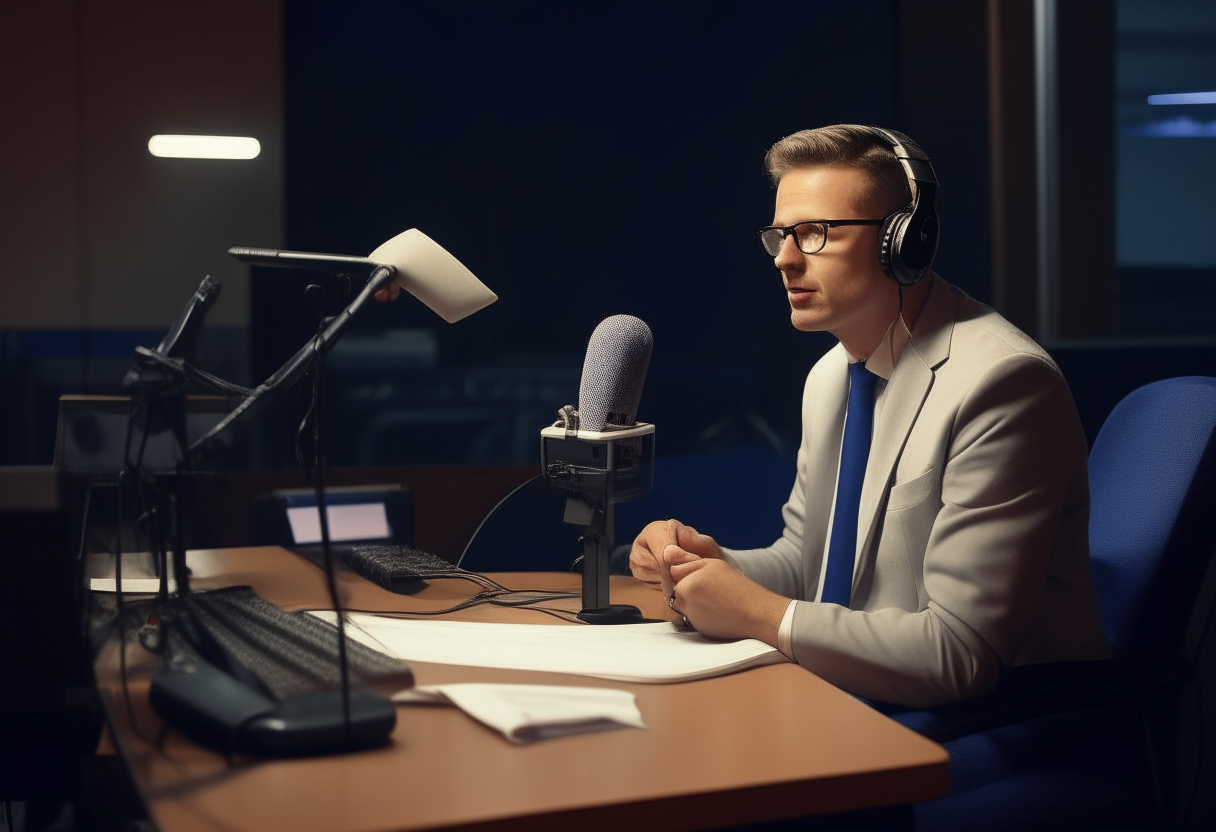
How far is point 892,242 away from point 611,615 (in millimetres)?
612

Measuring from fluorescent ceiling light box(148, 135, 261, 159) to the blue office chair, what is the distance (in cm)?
233

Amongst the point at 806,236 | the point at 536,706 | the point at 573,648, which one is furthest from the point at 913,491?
the point at 536,706

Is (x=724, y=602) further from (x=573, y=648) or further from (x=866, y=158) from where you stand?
(x=866, y=158)

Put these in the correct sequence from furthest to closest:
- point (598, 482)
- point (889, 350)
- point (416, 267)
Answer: point (889, 350), point (598, 482), point (416, 267)

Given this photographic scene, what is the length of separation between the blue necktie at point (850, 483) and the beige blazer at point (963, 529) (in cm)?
3

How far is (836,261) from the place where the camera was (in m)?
1.55

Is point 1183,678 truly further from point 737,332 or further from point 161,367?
point 737,332

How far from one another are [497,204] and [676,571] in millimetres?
2105

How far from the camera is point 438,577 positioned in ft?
5.38

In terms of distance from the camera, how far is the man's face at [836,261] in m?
1.55

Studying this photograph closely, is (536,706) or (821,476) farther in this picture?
(821,476)

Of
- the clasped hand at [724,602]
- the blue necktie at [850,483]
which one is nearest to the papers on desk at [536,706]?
the clasped hand at [724,602]

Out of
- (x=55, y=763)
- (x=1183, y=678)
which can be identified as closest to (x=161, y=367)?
(x=55, y=763)

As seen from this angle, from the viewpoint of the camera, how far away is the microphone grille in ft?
4.69
